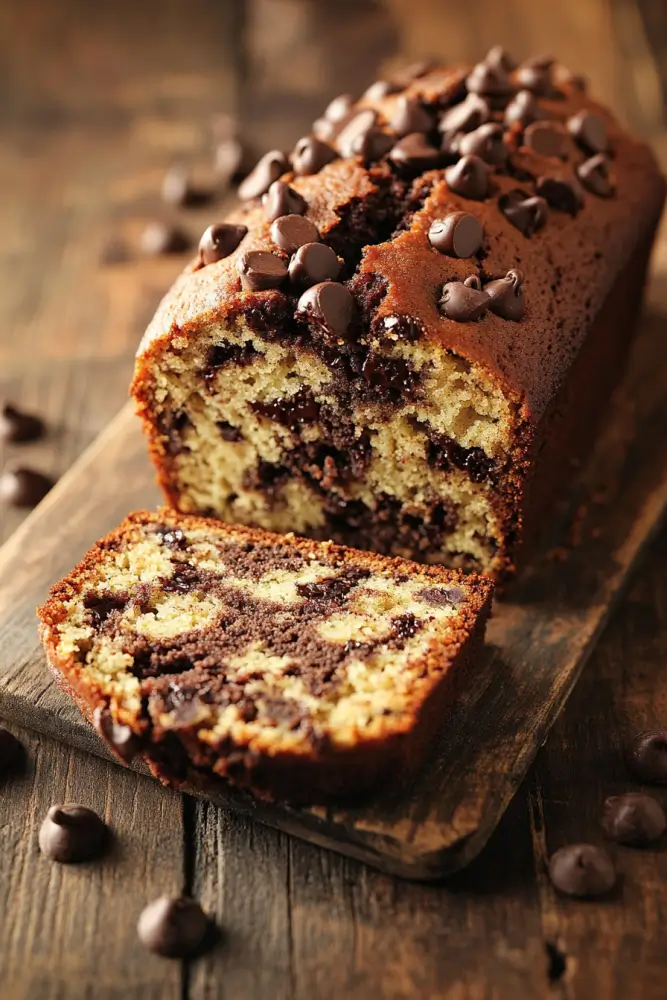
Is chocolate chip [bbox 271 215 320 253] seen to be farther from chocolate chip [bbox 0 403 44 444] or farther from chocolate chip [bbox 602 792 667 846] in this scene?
chocolate chip [bbox 602 792 667 846]

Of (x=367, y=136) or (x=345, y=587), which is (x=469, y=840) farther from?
(x=367, y=136)

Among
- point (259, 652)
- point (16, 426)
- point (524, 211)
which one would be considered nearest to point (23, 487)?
point (16, 426)

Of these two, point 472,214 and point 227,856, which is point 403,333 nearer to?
point 472,214

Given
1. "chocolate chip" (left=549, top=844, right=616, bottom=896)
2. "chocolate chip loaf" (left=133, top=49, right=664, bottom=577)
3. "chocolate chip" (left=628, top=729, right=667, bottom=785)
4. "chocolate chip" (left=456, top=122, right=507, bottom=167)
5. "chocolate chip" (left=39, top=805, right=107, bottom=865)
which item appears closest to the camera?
"chocolate chip" (left=549, top=844, right=616, bottom=896)

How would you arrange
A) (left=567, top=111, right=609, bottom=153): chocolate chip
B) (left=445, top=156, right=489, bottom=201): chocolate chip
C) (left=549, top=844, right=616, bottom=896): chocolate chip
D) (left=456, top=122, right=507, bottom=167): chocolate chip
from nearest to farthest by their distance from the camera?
(left=549, top=844, right=616, bottom=896): chocolate chip < (left=445, top=156, right=489, bottom=201): chocolate chip < (left=456, top=122, right=507, bottom=167): chocolate chip < (left=567, top=111, right=609, bottom=153): chocolate chip

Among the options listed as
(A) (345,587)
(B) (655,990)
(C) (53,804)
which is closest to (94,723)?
(C) (53,804)

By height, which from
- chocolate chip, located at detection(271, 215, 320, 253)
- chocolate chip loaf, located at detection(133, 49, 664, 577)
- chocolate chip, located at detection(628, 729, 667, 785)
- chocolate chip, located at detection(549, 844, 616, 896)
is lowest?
chocolate chip, located at detection(628, 729, 667, 785)

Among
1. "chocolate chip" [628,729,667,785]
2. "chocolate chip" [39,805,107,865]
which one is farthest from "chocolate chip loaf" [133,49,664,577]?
"chocolate chip" [39,805,107,865]

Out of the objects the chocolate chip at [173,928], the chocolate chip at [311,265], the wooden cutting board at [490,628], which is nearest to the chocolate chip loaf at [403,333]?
the chocolate chip at [311,265]
